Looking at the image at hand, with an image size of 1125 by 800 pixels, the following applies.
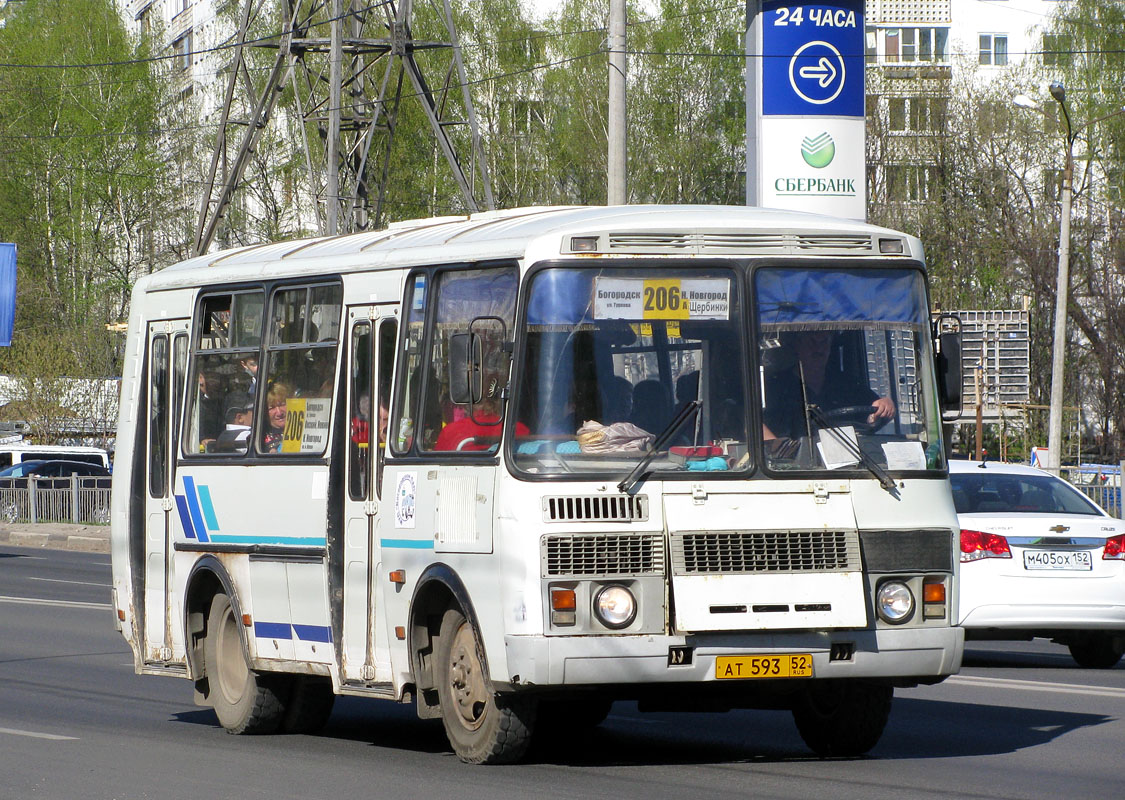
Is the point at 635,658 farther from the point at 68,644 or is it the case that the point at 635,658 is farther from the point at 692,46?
the point at 692,46

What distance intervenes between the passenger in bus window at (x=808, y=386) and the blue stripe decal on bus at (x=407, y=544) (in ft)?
5.70

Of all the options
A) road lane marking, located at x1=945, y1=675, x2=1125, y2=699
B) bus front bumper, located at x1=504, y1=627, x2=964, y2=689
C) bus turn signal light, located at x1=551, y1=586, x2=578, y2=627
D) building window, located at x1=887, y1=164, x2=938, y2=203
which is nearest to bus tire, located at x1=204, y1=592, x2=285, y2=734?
bus front bumper, located at x1=504, y1=627, x2=964, y2=689

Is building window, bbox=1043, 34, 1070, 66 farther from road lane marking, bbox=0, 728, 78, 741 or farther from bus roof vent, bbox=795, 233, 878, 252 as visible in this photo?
road lane marking, bbox=0, 728, 78, 741

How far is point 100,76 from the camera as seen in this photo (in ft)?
213

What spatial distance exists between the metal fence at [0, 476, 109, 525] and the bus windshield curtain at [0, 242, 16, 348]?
3.03m

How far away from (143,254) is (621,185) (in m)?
48.6

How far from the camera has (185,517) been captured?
12.0 meters

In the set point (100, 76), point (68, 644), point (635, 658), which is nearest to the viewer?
point (635, 658)

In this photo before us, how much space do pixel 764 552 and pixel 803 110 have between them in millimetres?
17817

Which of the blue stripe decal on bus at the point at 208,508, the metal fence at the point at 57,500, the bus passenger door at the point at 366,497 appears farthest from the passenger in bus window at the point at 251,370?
the metal fence at the point at 57,500

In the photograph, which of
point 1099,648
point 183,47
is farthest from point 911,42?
point 1099,648

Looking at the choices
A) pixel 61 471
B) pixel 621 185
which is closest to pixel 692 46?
pixel 61 471

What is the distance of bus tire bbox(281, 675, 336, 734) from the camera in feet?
37.7

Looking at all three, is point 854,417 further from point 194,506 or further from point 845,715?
point 194,506
